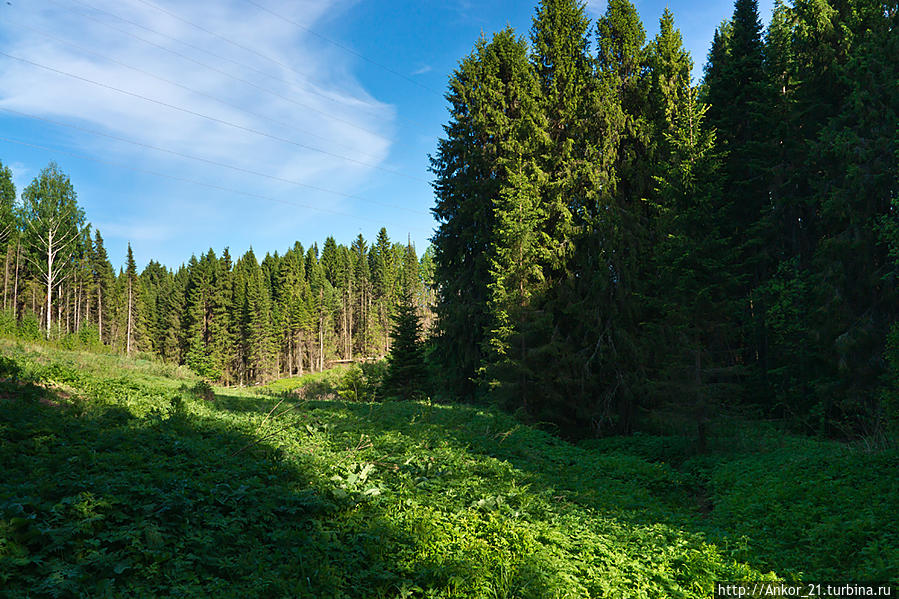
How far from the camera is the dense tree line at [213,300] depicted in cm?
4303

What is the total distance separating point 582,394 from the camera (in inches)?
675

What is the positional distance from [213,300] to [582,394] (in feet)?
180

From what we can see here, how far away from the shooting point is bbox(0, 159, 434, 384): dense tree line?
43.0m

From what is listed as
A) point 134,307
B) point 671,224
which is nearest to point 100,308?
point 134,307

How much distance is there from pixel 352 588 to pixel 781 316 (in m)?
18.6

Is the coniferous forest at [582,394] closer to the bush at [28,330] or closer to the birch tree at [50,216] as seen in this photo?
the bush at [28,330]

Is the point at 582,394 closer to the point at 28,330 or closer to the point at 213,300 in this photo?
the point at 28,330

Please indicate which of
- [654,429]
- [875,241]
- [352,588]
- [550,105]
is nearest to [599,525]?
[352,588]

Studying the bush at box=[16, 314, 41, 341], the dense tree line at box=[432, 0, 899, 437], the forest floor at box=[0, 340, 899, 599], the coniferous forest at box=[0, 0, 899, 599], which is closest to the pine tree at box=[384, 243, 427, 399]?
the coniferous forest at box=[0, 0, 899, 599]

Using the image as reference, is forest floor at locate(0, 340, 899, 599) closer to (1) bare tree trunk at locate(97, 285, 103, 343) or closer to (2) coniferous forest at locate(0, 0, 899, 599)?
(2) coniferous forest at locate(0, 0, 899, 599)

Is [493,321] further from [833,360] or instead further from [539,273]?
[833,360]

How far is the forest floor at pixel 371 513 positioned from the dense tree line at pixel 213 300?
35.7 meters

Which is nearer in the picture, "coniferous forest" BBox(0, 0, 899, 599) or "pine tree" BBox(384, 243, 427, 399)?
"coniferous forest" BBox(0, 0, 899, 599)

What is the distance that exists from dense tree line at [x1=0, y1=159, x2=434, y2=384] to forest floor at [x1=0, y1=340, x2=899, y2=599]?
35.7 meters
